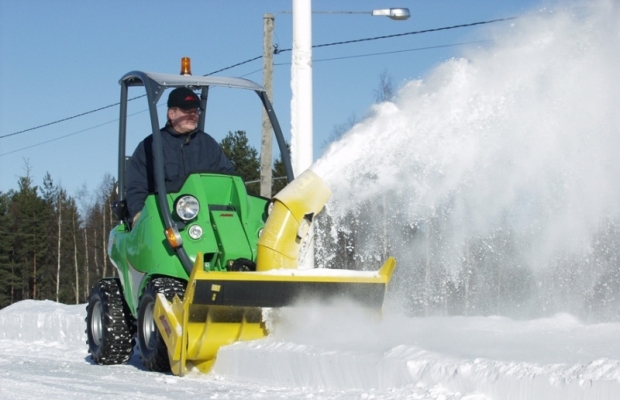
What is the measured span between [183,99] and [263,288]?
2029 mm

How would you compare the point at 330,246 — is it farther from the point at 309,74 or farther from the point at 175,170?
the point at 309,74

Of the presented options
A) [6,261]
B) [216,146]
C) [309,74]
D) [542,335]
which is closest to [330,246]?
[216,146]

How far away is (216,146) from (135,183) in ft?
2.58

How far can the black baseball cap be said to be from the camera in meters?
7.51

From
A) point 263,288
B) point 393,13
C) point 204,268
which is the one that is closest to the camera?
point 263,288

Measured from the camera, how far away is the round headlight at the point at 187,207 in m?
6.92

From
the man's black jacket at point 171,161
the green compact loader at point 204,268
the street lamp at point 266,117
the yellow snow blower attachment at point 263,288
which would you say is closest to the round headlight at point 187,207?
the green compact loader at point 204,268

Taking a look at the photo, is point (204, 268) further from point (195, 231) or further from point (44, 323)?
point (44, 323)

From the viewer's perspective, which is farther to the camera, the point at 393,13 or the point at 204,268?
the point at 393,13

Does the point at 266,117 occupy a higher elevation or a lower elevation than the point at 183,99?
higher

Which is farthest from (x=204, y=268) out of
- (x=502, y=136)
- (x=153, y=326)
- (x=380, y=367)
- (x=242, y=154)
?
(x=242, y=154)

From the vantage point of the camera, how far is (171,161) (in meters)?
7.54

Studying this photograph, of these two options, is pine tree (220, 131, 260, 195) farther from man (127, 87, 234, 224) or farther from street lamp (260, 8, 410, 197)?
man (127, 87, 234, 224)

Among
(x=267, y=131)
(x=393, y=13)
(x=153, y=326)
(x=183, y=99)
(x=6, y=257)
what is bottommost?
(x=153, y=326)
